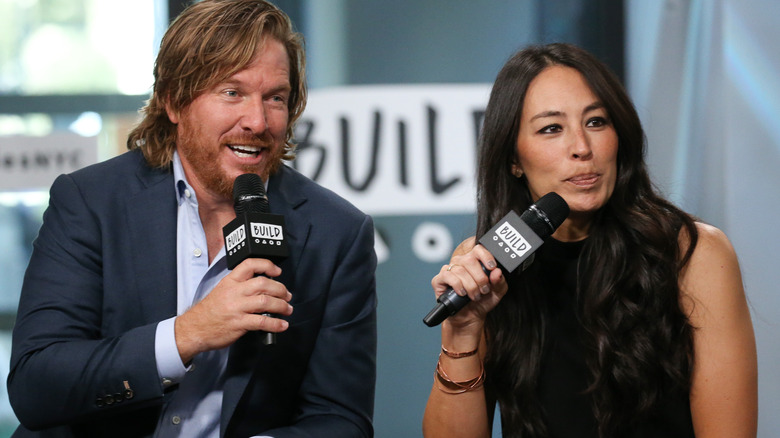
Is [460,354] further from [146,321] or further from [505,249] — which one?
[146,321]

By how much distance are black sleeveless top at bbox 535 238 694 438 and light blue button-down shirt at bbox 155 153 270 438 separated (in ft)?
2.49

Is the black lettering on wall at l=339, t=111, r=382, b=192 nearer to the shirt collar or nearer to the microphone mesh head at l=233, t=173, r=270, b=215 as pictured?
the shirt collar

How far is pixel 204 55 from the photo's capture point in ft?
6.41

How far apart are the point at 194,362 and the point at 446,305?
26.0 inches

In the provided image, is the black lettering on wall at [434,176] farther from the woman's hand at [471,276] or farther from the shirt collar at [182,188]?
the woman's hand at [471,276]

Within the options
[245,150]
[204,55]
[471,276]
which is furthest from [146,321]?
[471,276]

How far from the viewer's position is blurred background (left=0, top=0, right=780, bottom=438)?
3340 mm

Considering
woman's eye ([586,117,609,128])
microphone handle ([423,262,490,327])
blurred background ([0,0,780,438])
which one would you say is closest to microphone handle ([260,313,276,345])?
microphone handle ([423,262,490,327])

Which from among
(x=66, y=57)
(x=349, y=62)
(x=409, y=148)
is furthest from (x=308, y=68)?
(x=66, y=57)

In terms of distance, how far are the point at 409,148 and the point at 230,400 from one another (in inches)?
69.5

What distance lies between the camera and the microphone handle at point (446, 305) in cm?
152

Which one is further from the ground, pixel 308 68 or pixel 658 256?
pixel 308 68

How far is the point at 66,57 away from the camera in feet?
11.4

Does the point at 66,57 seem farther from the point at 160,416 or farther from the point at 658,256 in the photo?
the point at 658,256
